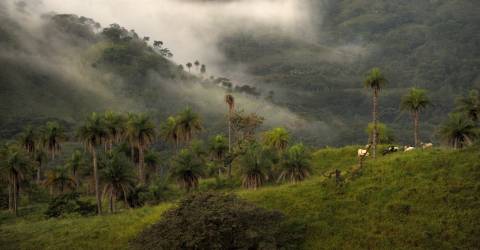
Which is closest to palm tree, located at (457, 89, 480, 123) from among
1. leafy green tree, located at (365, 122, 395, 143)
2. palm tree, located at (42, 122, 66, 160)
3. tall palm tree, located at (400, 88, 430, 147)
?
tall palm tree, located at (400, 88, 430, 147)

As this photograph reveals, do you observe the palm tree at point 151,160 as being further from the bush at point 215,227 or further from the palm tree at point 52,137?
the bush at point 215,227

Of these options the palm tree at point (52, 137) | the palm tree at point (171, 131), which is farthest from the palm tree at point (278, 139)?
the palm tree at point (52, 137)

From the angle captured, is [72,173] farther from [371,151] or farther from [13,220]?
[371,151]

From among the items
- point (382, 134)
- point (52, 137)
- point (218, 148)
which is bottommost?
point (218, 148)

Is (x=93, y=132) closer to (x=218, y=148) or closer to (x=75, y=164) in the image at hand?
(x=75, y=164)

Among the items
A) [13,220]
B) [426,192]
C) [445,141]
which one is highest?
[445,141]

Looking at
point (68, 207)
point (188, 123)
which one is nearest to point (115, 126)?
point (188, 123)

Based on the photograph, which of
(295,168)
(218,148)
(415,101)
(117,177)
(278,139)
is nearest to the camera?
(117,177)

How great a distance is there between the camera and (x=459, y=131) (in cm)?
8850

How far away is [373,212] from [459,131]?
40.3m

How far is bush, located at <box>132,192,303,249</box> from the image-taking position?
47750 millimetres

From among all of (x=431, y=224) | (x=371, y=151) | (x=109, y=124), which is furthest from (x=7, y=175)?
(x=431, y=224)

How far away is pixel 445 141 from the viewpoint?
296 ft

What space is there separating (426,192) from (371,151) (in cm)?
3895
